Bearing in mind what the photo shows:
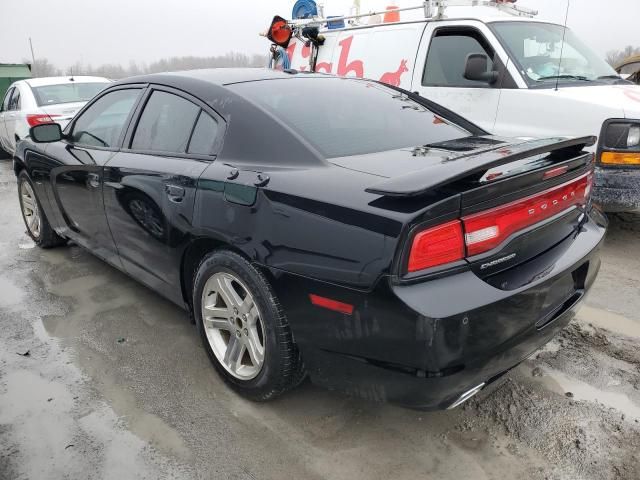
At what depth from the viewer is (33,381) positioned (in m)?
2.68

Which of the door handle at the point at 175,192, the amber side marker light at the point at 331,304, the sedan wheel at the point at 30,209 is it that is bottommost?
the sedan wheel at the point at 30,209

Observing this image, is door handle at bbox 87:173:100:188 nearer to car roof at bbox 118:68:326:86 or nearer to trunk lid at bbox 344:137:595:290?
car roof at bbox 118:68:326:86

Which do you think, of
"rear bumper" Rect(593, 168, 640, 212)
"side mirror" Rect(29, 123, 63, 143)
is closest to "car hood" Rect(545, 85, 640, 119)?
"rear bumper" Rect(593, 168, 640, 212)

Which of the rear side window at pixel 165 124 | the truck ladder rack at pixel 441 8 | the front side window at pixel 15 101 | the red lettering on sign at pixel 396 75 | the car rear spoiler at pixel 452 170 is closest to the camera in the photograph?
the car rear spoiler at pixel 452 170

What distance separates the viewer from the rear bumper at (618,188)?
399 cm

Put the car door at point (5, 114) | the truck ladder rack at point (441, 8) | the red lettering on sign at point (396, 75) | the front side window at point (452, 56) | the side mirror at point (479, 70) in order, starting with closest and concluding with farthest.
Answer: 1. the side mirror at point (479, 70)
2. the front side window at point (452, 56)
3. the truck ladder rack at point (441, 8)
4. the red lettering on sign at point (396, 75)
5. the car door at point (5, 114)

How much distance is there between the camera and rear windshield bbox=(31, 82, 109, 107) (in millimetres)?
8094

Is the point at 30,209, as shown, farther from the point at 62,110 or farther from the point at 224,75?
the point at 62,110

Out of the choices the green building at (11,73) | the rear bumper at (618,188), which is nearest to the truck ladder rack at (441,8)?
the rear bumper at (618,188)

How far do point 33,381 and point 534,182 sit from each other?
2625mm

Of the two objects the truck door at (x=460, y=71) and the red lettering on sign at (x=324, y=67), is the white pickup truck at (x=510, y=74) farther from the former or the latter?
the red lettering on sign at (x=324, y=67)

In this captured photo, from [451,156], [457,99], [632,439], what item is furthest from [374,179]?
[457,99]

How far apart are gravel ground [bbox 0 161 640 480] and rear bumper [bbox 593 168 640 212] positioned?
3.92 ft

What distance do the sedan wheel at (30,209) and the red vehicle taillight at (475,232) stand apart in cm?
400
